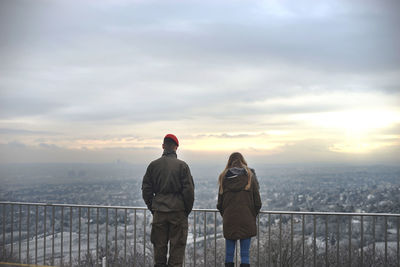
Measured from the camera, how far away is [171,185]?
5.55m

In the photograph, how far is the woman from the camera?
556cm

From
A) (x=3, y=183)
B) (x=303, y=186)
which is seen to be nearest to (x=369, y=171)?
(x=303, y=186)

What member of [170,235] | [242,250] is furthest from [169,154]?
[242,250]

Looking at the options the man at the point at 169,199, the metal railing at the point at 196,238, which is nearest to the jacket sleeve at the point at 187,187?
the man at the point at 169,199

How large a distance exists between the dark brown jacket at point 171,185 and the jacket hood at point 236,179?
52cm

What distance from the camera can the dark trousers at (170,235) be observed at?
562cm

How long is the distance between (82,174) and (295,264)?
39.6 meters

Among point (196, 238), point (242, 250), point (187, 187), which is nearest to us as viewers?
point (187, 187)

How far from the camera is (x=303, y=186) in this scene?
4153 cm

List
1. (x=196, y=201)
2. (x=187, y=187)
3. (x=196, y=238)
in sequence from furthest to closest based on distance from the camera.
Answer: (x=196, y=201) → (x=196, y=238) → (x=187, y=187)

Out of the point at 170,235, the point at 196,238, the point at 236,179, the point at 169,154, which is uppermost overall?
the point at 169,154

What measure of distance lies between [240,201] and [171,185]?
0.95m

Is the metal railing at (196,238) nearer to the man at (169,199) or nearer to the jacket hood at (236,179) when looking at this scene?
the man at (169,199)

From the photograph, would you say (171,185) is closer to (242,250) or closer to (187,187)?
(187,187)
